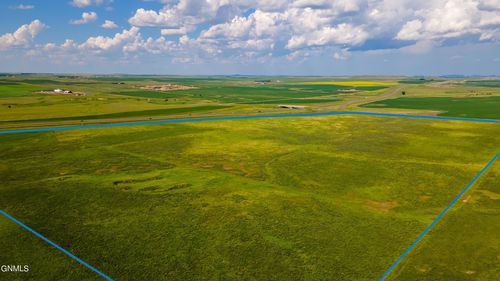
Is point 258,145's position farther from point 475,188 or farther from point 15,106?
point 15,106

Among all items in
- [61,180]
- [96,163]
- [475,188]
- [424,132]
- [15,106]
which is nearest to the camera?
[475,188]

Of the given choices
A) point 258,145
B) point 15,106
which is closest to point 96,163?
point 258,145
